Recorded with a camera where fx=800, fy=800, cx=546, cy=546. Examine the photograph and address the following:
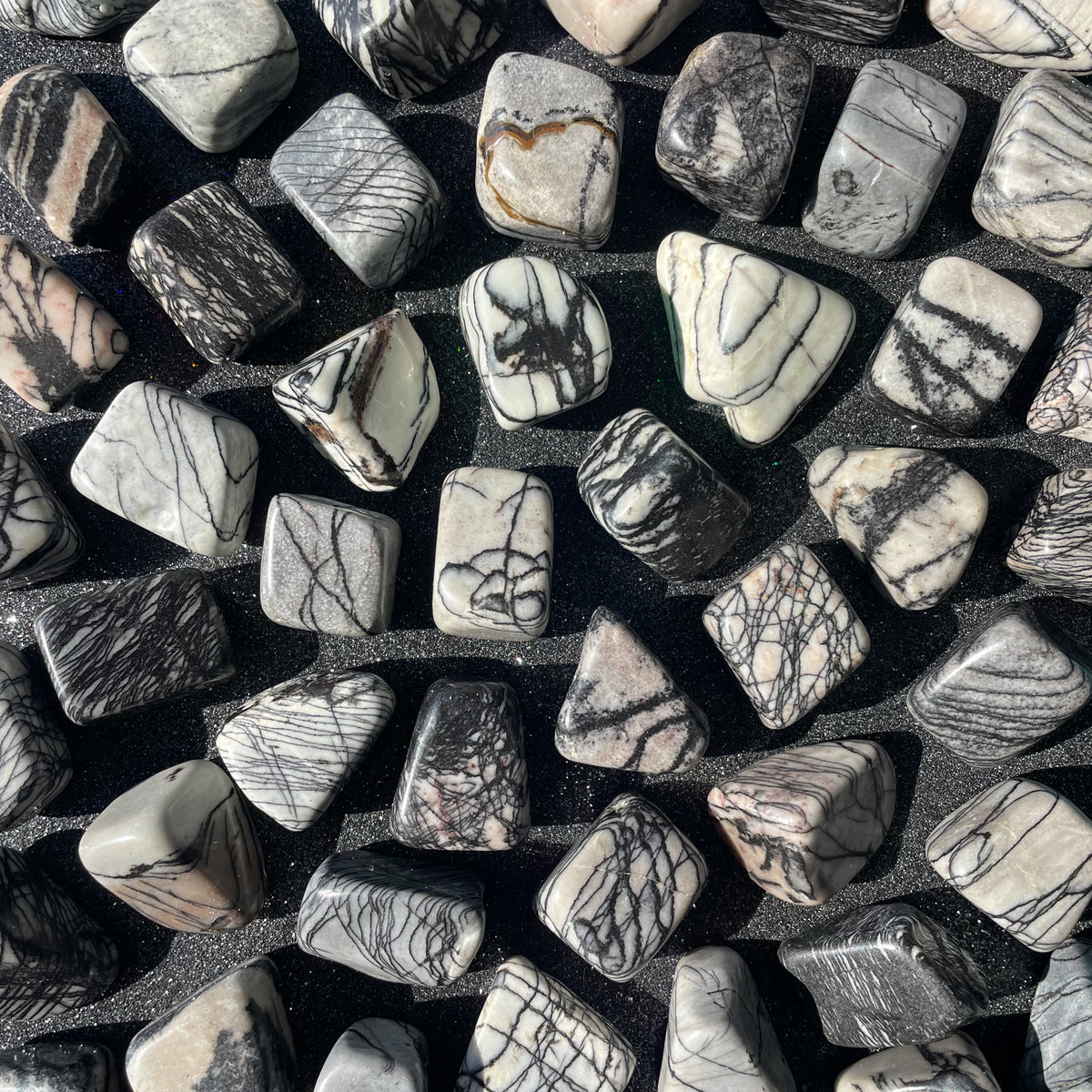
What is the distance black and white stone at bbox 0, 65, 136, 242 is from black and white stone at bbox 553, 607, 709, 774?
Answer: 75cm

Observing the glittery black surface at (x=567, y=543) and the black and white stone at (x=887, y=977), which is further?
the glittery black surface at (x=567, y=543)

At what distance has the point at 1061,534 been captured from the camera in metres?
0.87

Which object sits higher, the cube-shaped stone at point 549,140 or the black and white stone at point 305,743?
the cube-shaped stone at point 549,140

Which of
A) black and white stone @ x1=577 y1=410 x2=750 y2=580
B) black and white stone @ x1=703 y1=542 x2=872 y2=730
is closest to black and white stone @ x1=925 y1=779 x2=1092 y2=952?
black and white stone @ x1=703 y1=542 x2=872 y2=730

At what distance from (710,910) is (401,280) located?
0.83m

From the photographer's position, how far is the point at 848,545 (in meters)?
0.92

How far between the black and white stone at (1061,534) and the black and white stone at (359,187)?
0.75 m

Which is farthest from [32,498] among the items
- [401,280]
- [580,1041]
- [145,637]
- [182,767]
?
[580,1041]

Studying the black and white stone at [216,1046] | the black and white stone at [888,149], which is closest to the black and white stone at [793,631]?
the black and white stone at [888,149]

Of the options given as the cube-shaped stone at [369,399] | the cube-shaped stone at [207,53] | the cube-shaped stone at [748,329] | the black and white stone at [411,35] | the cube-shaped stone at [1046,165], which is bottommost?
the cube-shaped stone at [369,399]

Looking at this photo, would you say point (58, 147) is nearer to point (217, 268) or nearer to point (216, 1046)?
point (217, 268)

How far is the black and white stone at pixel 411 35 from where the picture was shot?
853mm

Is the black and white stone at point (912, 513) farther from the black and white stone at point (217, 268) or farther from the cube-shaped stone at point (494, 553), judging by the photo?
the black and white stone at point (217, 268)

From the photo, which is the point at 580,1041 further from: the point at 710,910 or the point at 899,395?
the point at 899,395
